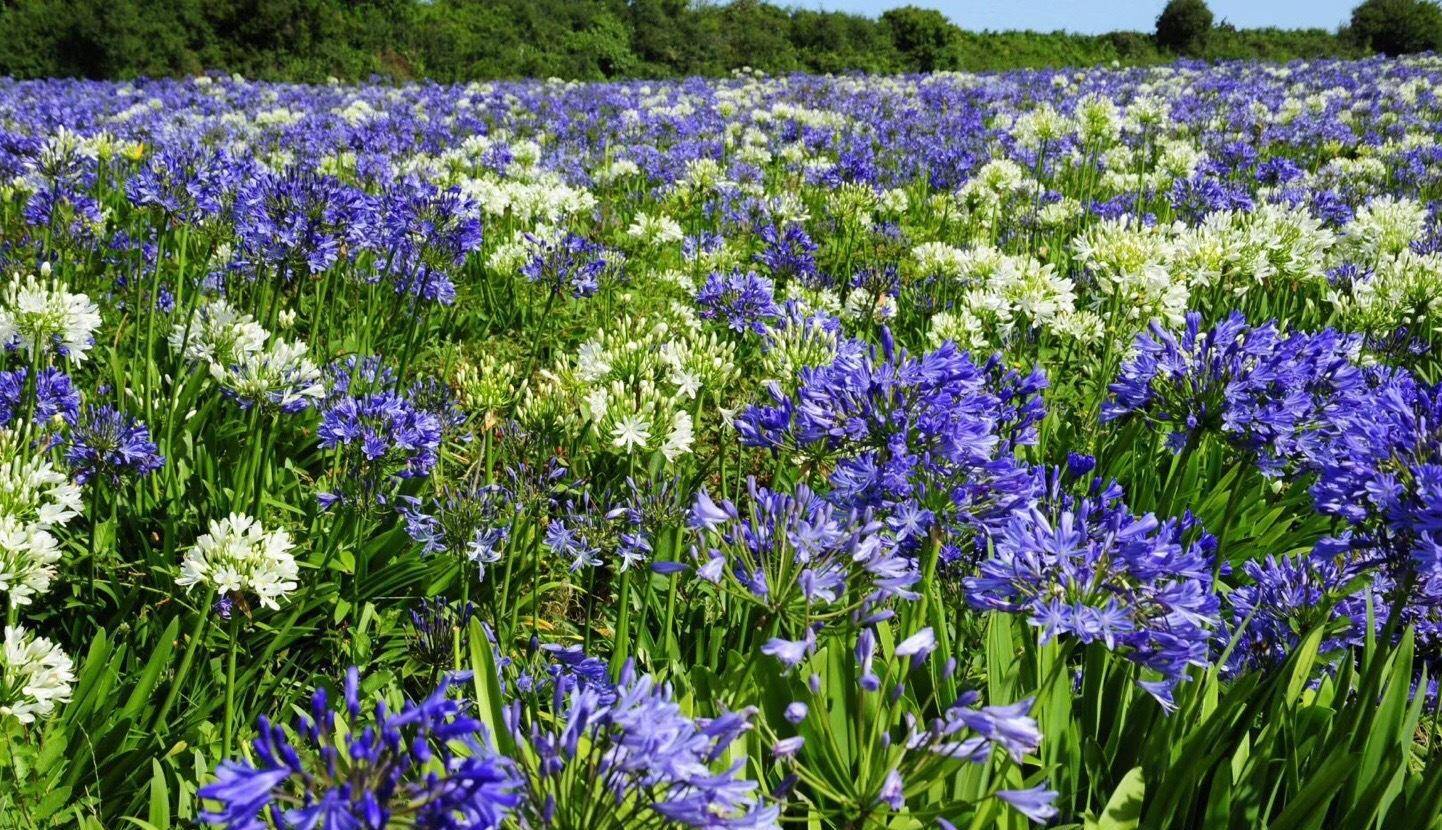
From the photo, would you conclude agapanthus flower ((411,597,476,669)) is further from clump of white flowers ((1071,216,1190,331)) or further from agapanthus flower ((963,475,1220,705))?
clump of white flowers ((1071,216,1190,331))

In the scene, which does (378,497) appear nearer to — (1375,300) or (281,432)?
(281,432)

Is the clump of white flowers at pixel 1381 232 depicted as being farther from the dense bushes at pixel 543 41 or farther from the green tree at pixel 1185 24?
the green tree at pixel 1185 24

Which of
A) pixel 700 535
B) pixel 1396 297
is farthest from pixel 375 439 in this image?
pixel 1396 297

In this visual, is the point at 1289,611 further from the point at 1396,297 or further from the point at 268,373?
the point at 268,373

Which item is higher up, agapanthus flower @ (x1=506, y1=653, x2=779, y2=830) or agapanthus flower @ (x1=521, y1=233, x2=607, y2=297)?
agapanthus flower @ (x1=521, y1=233, x2=607, y2=297)

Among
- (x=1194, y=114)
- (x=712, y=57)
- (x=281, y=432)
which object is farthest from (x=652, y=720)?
(x=712, y=57)

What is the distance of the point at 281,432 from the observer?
3.94 m

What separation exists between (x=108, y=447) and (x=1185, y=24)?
51477 mm

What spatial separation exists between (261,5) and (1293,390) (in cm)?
3408

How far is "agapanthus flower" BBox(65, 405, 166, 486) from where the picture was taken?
9.25 feet

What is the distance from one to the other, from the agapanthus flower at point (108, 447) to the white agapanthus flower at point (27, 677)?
827mm

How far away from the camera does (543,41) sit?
3478cm

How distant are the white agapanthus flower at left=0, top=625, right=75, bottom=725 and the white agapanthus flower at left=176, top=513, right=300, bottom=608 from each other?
33 cm

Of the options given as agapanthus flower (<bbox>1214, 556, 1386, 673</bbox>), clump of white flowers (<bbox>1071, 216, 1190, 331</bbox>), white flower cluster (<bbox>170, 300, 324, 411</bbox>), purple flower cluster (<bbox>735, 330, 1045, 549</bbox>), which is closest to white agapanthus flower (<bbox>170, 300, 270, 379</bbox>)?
white flower cluster (<bbox>170, 300, 324, 411</bbox>)
